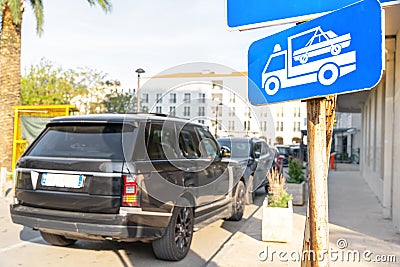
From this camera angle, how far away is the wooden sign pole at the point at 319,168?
2299 mm

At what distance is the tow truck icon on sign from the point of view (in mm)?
1935

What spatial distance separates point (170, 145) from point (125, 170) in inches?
46.2

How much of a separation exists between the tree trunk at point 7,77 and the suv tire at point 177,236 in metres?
11.1

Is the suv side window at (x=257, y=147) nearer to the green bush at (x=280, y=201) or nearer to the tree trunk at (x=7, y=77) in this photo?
the green bush at (x=280, y=201)

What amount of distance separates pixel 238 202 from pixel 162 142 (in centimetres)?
309

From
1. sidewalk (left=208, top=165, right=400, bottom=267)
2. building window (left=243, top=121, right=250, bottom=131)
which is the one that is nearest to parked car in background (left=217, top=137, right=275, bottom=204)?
building window (left=243, top=121, right=250, bottom=131)

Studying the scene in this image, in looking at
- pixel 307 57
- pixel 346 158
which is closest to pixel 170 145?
pixel 307 57

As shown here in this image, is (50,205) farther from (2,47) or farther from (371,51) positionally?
(2,47)

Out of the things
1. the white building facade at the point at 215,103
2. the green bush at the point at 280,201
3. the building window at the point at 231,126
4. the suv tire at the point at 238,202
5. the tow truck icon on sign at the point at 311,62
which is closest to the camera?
the tow truck icon on sign at the point at 311,62

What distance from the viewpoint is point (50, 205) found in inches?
185

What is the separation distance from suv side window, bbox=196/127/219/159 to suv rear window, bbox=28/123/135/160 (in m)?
1.83

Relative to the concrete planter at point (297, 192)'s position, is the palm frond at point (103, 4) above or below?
above

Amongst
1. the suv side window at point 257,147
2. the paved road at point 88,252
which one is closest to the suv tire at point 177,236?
the paved road at point 88,252

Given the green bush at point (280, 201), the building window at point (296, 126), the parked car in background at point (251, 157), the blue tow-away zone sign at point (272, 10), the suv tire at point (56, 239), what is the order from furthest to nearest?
the building window at point (296, 126)
the parked car in background at point (251, 157)
the green bush at point (280, 201)
the suv tire at point (56, 239)
the blue tow-away zone sign at point (272, 10)
